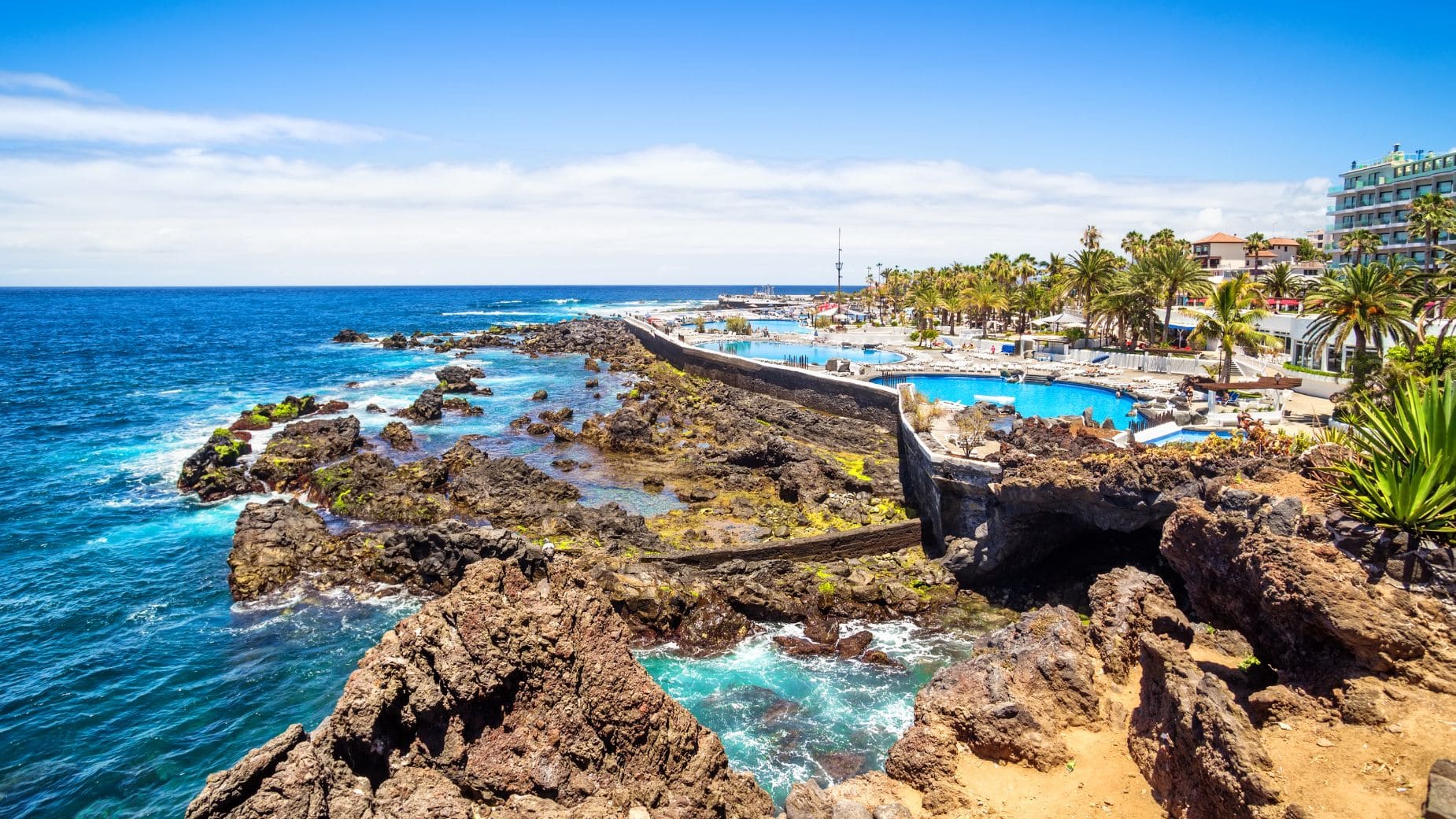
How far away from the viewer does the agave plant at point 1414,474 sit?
10523 millimetres

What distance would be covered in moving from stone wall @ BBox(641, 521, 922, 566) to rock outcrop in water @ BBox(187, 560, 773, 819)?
1273 centimetres

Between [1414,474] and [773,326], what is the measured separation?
3713 inches

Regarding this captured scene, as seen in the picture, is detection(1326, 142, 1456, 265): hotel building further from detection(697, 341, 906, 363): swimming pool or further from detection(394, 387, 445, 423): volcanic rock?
detection(394, 387, 445, 423): volcanic rock

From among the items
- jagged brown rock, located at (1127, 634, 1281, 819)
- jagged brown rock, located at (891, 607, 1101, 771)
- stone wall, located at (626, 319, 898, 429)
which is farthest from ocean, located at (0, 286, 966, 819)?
stone wall, located at (626, 319, 898, 429)

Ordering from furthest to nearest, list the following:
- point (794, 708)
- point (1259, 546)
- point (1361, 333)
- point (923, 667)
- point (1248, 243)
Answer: point (1248, 243), point (1361, 333), point (923, 667), point (794, 708), point (1259, 546)

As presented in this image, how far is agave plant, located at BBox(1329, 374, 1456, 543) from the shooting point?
10.5 metres

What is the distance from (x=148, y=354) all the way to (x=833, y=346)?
80.6 m

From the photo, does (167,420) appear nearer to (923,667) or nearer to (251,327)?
(923,667)

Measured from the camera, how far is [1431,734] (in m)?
8.92

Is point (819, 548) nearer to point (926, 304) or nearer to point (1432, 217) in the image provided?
point (1432, 217)

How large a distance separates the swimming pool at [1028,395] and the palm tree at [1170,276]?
13.3 meters

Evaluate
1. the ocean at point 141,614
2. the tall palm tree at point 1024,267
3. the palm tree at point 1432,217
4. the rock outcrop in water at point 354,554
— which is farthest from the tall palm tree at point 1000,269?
the rock outcrop in water at point 354,554

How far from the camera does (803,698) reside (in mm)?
18078

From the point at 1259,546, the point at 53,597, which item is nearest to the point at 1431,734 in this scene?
the point at 1259,546
